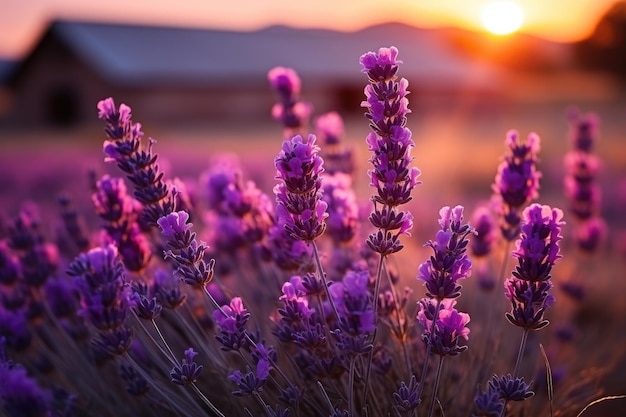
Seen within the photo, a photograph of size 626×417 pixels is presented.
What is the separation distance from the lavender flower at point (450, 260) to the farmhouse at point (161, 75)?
2042 cm

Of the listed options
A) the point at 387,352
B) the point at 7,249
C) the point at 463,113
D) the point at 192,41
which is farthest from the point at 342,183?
the point at 463,113

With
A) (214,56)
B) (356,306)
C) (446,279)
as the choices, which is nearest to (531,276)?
(446,279)

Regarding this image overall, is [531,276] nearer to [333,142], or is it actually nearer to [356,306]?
[356,306]

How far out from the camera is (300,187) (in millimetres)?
1849

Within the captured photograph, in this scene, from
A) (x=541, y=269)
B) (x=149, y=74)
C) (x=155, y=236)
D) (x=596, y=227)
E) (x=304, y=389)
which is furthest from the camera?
(x=149, y=74)

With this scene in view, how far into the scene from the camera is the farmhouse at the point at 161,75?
22.1 meters

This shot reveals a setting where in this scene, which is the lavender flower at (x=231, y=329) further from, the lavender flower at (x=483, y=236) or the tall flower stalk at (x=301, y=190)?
the lavender flower at (x=483, y=236)

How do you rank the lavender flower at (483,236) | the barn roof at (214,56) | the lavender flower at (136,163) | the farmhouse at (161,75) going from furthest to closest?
the barn roof at (214,56) → the farmhouse at (161,75) → the lavender flower at (483,236) → the lavender flower at (136,163)

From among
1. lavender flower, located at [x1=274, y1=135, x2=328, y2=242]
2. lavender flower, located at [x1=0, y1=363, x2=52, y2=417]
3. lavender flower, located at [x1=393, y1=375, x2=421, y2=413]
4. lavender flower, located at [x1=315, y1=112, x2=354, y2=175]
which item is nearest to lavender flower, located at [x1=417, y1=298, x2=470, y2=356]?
lavender flower, located at [x1=393, y1=375, x2=421, y2=413]

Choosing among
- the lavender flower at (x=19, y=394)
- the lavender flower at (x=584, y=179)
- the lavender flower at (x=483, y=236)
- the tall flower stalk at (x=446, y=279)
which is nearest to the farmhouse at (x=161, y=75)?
the lavender flower at (x=584, y=179)

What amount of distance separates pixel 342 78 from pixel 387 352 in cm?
2630

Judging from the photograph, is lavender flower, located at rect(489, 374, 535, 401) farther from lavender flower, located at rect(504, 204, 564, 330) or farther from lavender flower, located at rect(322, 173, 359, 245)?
lavender flower, located at rect(322, 173, 359, 245)

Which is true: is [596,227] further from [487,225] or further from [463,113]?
[463,113]

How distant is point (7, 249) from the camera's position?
3.07 metres
